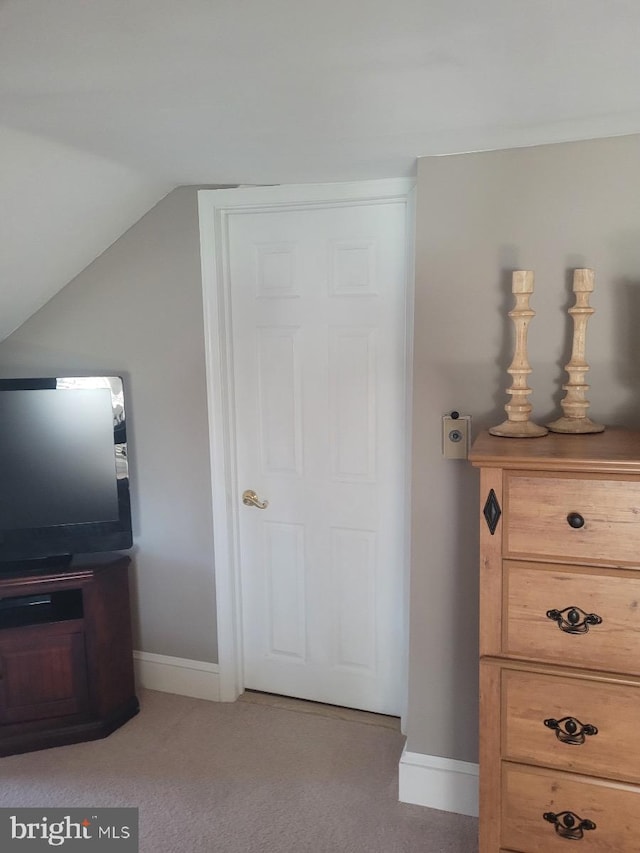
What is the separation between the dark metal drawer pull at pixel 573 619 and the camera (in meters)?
1.52

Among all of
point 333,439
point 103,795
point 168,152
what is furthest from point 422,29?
point 103,795

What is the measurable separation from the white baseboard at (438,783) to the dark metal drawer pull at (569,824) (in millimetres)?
495

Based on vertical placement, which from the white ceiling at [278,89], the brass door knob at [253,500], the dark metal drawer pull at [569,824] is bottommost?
the dark metal drawer pull at [569,824]

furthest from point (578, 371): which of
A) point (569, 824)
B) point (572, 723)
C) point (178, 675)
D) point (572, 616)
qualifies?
point (178, 675)

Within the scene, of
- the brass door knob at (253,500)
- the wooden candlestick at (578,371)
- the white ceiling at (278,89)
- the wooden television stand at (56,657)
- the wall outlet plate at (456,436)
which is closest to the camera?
the white ceiling at (278,89)

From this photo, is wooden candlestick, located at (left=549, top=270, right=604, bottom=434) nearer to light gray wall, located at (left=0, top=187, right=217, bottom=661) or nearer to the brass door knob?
the brass door knob

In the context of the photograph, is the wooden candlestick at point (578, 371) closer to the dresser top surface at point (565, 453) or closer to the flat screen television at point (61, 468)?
the dresser top surface at point (565, 453)

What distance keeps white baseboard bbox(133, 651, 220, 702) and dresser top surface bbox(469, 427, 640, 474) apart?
1.66 metres

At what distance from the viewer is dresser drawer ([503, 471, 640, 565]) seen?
147 cm

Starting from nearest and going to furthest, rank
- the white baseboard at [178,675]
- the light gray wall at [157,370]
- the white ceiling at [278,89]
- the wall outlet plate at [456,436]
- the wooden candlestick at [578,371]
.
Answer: the white ceiling at [278,89]
the wooden candlestick at [578,371]
the wall outlet plate at [456,436]
the light gray wall at [157,370]
the white baseboard at [178,675]

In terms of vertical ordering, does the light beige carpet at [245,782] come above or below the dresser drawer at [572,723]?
below

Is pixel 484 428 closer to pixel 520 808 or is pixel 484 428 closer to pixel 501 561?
pixel 501 561

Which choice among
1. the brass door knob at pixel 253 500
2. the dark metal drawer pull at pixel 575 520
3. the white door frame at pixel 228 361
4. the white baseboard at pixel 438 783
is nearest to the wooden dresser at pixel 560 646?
the dark metal drawer pull at pixel 575 520

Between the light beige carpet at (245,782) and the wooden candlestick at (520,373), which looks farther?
the light beige carpet at (245,782)
